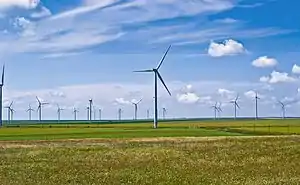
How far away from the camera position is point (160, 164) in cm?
4762

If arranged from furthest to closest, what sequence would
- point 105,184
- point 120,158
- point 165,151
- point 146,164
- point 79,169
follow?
point 165,151 → point 120,158 → point 146,164 → point 79,169 → point 105,184

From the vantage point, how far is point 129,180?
38312 millimetres

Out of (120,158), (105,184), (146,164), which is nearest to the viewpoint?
(105,184)

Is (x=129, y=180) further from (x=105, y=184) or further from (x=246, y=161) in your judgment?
(x=246, y=161)

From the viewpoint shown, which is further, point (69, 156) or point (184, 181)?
point (69, 156)

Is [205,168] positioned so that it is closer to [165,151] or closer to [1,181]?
[165,151]

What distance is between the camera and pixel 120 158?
5166 centimetres

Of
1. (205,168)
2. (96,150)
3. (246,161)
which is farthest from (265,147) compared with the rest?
(96,150)

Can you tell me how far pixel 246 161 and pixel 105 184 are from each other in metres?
16.3

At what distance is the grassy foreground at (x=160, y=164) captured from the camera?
127 ft

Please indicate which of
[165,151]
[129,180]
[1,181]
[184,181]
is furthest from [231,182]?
[165,151]

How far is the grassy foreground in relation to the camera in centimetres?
3875

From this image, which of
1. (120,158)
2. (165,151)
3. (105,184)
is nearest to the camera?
(105,184)

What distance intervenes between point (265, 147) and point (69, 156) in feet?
61.8
